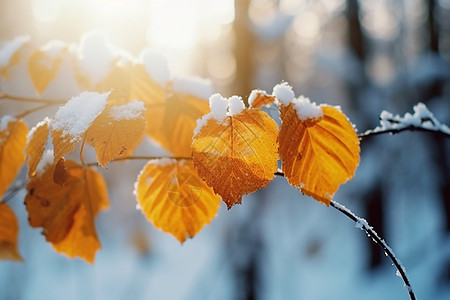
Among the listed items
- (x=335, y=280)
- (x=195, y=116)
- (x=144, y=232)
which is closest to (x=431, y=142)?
(x=335, y=280)

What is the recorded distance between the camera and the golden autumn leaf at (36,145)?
52cm

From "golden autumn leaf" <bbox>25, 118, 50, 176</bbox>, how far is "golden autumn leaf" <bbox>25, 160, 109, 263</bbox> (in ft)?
0.34

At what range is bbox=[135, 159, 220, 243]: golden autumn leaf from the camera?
637mm

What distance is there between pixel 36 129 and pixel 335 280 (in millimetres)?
5641

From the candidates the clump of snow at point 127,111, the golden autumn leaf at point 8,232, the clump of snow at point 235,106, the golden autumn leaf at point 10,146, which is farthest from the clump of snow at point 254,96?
the golden autumn leaf at point 8,232

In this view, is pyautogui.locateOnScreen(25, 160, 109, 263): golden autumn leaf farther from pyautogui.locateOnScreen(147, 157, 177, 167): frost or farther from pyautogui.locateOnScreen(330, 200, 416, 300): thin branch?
pyautogui.locateOnScreen(330, 200, 416, 300): thin branch

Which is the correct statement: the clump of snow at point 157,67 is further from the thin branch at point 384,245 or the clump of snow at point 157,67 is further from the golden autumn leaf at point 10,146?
the thin branch at point 384,245

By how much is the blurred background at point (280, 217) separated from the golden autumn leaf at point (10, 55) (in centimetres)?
180

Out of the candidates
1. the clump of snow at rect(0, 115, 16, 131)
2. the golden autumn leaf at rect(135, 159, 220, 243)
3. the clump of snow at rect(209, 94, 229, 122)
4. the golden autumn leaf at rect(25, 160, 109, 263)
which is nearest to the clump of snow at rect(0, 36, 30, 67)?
the clump of snow at rect(0, 115, 16, 131)

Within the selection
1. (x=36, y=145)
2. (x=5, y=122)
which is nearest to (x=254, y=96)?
(x=36, y=145)

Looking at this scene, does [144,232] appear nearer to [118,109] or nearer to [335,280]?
[335,280]

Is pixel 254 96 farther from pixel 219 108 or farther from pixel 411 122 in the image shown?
pixel 411 122

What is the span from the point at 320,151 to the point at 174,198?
0.26 m

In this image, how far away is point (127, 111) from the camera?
0.49 m
